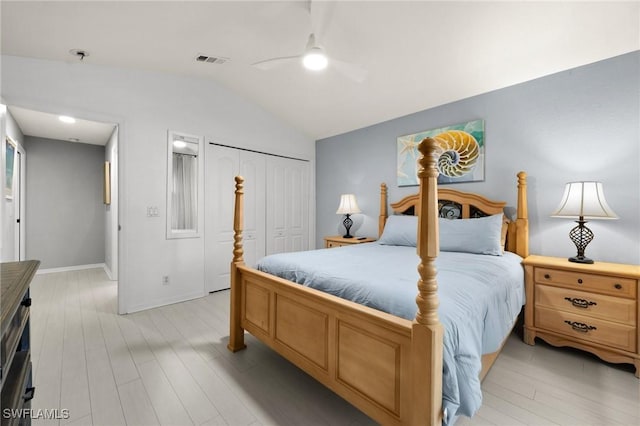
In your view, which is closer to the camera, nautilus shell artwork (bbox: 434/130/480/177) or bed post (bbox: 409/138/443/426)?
bed post (bbox: 409/138/443/426)

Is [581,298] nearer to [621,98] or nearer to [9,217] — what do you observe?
[621,98]

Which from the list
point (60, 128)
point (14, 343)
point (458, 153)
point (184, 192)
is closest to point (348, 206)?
point (458, 153)

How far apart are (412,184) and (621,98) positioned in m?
1.97

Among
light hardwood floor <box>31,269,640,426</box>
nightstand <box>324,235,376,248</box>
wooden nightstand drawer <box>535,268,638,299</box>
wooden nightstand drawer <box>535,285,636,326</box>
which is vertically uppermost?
nightstand <box>324,235,376,248</box>

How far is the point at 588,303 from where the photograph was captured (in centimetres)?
221

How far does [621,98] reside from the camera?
243 centimetres

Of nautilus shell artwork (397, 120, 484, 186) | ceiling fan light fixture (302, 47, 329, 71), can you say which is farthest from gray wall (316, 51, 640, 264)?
ceiling fan light fixture (302, 47, 329, 71)

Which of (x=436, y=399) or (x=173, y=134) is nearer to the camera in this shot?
(x=436, y=399)

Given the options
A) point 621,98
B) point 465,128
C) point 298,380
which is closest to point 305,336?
point 298,380

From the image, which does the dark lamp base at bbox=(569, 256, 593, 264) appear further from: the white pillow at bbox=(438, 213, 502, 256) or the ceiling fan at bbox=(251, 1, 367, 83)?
the ceiling fan at bbox=(251, 1, 367, 83)

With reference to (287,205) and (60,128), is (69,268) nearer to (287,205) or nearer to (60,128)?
(60,128)

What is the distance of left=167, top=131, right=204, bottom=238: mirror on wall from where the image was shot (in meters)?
3.54

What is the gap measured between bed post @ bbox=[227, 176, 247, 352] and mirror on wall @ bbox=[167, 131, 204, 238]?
1.58 meters

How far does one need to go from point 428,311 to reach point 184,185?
344 centimetres
